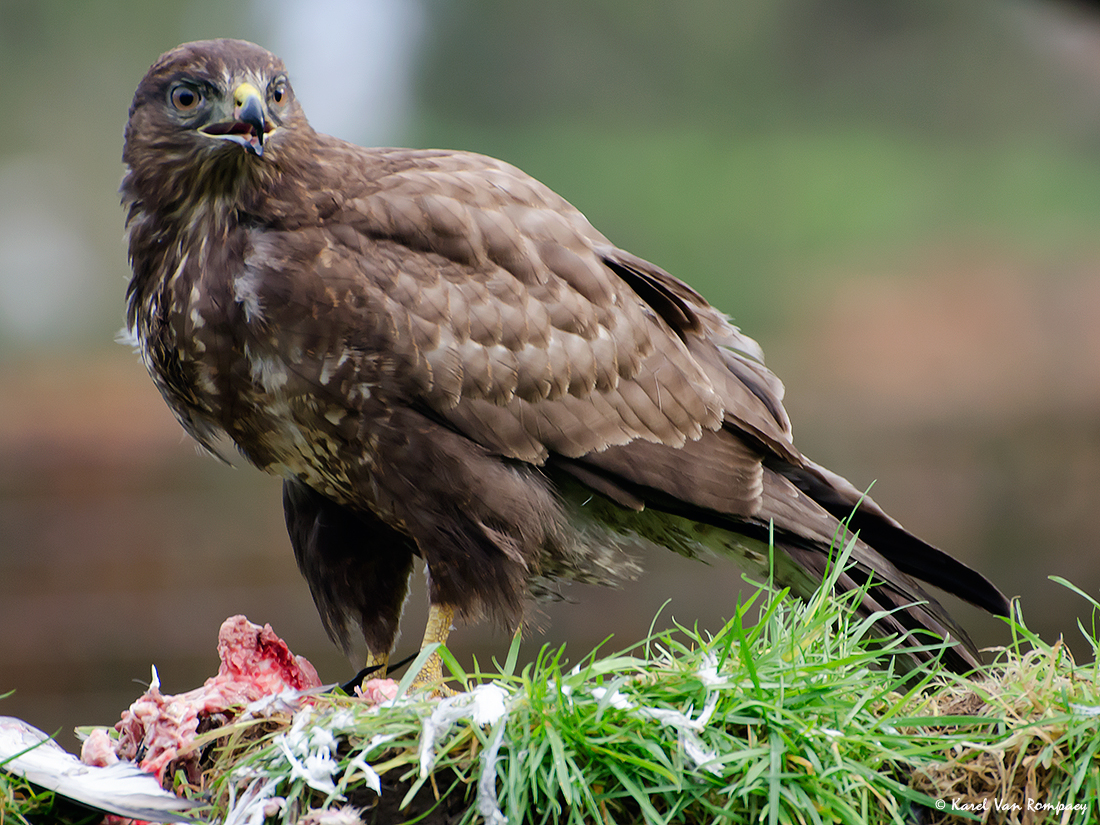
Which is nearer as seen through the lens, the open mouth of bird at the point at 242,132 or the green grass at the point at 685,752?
the green grass at the point at 685,752

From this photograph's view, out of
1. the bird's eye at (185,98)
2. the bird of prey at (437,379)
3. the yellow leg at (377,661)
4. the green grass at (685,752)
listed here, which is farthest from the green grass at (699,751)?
the bird's eye at (185,98)

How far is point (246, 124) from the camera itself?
2486mm

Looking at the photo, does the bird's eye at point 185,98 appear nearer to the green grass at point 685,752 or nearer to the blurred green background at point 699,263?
the green grass at point 685,752

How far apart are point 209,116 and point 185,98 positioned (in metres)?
0.09

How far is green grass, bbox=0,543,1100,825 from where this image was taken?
1.87 m

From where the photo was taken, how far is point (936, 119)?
9.45 meters

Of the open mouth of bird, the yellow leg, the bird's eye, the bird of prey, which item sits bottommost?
the yellow leg

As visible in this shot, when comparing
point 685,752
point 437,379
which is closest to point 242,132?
point 437,379

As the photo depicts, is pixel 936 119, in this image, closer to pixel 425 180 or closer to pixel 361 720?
pixel 425 180

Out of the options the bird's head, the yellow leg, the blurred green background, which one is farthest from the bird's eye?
the blurred green background

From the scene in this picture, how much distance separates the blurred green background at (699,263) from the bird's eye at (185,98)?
3.22 meters

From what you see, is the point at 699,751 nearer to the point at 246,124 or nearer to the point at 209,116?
the point at 246,124

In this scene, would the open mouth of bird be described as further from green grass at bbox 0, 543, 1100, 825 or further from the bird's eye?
green grass at bbox 0, 543, 1100, 825

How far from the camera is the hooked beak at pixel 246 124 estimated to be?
2.46m
